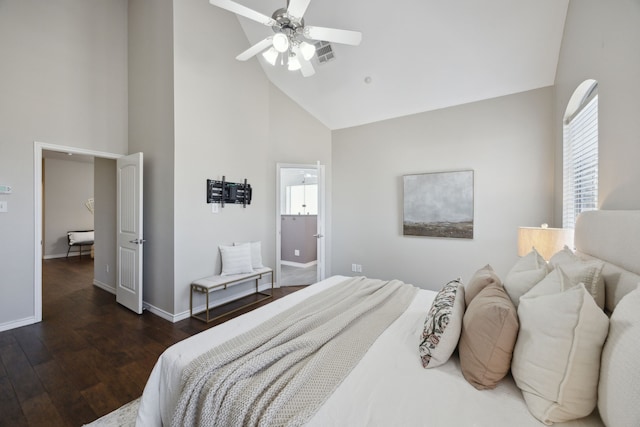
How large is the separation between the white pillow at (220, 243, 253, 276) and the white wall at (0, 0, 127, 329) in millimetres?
2018

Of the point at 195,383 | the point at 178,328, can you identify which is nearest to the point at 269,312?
the point at 195,383

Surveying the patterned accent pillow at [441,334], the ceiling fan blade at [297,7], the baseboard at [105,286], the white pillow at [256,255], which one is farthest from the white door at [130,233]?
the patterned accent pillow at [441,334]

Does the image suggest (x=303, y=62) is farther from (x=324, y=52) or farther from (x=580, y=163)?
(x=580, y=163)

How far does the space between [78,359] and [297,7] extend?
3.37m

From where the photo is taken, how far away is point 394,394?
1.00m

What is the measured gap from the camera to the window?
1.97 meters

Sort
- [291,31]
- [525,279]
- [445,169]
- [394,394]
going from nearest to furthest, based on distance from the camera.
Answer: [394,394] → [525,279] → [291,31] → [445,169]

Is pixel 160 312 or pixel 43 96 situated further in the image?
pixel 160 312

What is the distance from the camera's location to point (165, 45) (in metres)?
3.09

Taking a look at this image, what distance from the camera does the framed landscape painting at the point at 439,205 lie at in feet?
11.2

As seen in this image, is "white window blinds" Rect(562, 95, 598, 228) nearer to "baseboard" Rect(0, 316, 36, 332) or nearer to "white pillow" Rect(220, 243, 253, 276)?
"white pillow" Rect(220, 243, 253, 276)

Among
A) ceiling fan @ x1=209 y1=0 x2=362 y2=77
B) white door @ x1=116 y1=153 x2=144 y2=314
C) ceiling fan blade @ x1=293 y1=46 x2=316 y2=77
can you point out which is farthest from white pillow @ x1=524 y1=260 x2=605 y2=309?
white door @ x1=116 y1=153 x2=144 y2=314

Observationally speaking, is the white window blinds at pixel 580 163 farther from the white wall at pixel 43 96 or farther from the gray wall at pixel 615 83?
the white wall at pixel 43 96

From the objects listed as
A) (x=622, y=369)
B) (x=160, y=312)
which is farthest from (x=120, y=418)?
(x=622, y=369)
